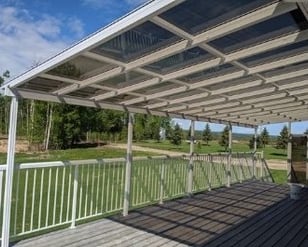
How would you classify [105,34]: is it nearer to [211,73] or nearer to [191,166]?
[211,73]

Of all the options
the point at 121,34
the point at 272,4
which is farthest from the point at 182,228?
the point at 272,4

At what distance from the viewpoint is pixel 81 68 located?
396 cm

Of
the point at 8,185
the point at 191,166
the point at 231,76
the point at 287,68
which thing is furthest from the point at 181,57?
the point at 191,166

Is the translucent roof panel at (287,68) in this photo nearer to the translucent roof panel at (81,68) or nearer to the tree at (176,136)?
the translucent roof panel at (81,68)

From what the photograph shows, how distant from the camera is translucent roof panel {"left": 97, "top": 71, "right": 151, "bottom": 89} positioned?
4445 millimetres

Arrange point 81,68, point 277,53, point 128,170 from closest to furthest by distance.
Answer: point 277,53 → point 81,68 → point 128,170

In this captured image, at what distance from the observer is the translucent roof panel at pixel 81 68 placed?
374cm

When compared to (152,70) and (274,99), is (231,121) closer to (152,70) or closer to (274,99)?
(274,99)

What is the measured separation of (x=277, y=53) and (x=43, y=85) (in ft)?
9.03

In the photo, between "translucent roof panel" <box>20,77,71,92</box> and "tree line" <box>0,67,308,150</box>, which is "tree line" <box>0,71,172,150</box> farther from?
"translucent roof panel" <box>20,77,71,92</box>

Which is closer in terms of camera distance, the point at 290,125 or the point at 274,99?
the point at 274,99

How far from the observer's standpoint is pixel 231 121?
401 inches

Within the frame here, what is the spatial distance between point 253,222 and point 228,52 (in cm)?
333

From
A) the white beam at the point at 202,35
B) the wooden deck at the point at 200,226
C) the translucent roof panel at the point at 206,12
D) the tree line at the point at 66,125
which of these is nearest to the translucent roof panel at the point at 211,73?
the white beam at the point at 202,35
